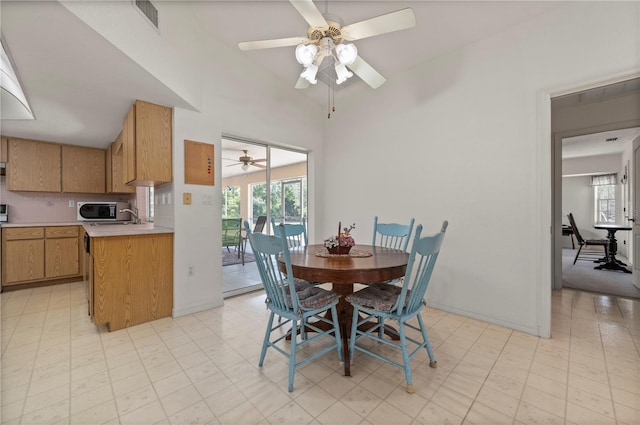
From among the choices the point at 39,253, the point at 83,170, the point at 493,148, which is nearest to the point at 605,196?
the point at 493,148

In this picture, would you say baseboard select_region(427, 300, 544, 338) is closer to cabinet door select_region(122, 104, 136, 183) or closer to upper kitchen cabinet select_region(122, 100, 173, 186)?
upper kitchen cabinet select_region(122, 100, 173, 186)

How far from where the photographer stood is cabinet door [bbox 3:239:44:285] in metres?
3.59

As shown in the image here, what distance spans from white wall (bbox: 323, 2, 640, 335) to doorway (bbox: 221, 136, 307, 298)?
1.59m

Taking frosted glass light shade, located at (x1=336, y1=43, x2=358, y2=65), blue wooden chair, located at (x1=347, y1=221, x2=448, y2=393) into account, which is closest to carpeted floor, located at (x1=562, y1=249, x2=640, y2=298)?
blue wooden chair, located at (x1=347, y1=221, x2=448, y2=393)

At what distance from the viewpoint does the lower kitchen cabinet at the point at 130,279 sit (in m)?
2.43

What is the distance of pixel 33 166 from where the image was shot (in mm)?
3982

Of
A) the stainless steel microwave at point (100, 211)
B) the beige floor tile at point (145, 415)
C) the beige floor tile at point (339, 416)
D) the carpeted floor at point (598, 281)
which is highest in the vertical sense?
the stainless steel microwave at point (100, 211)

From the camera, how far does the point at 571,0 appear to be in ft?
7.05

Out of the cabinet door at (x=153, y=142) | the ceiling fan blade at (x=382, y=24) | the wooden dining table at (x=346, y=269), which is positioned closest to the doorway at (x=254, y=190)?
the cabinet door at (x=153, y=142)

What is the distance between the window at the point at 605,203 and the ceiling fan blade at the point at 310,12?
9778 millimetres

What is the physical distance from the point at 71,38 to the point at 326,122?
10.3 ft

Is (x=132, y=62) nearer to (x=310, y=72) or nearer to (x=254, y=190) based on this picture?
(x=310, y=72)

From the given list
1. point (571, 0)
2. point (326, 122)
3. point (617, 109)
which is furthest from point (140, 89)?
point (617, 109)

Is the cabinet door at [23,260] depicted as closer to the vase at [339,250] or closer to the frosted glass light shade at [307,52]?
the vase at [339,250]
